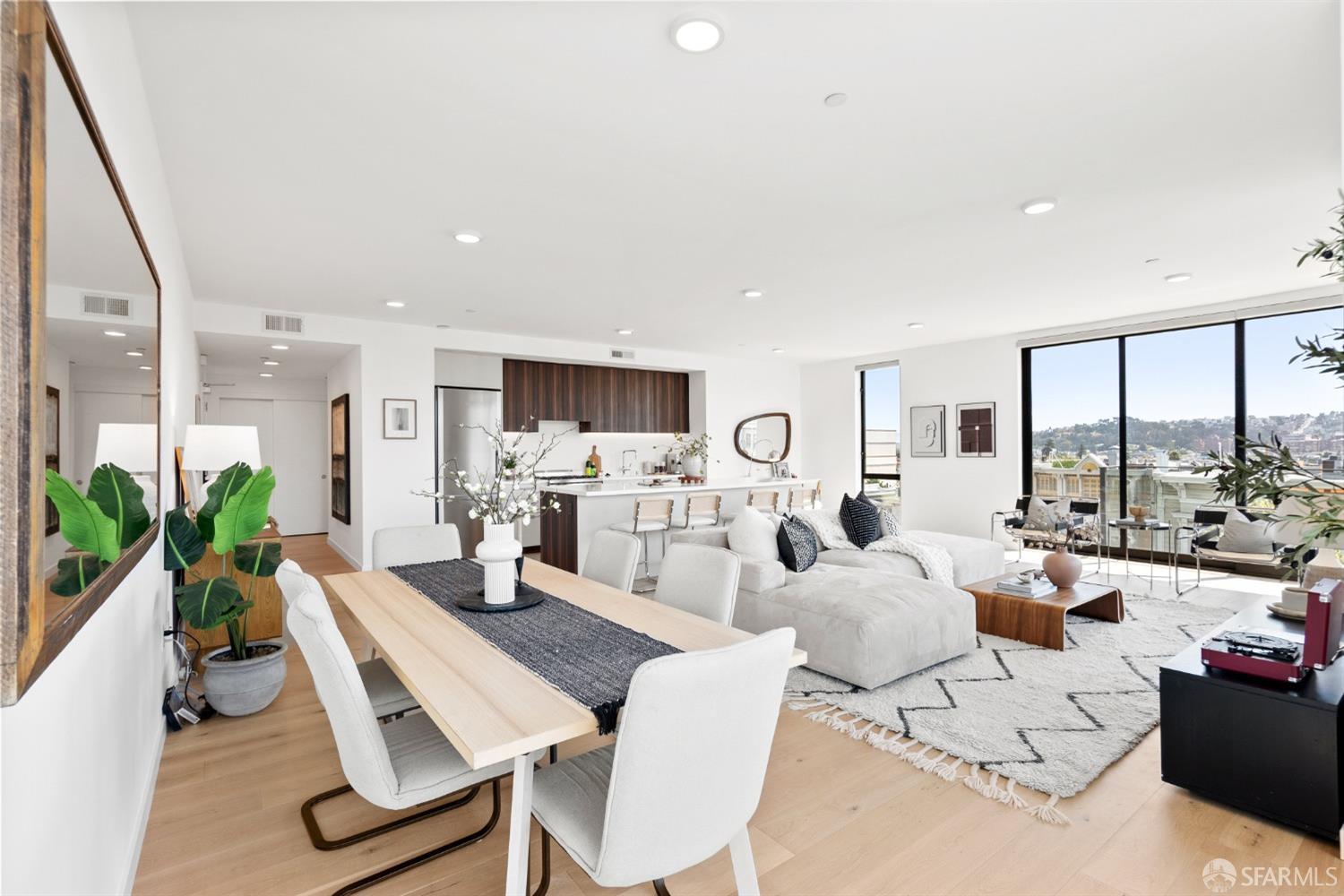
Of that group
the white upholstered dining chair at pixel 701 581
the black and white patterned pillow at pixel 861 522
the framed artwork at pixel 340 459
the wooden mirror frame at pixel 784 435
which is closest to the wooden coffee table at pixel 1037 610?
the black and white patterned pillow at pixel 861 522

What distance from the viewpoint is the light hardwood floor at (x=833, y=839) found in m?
1.90

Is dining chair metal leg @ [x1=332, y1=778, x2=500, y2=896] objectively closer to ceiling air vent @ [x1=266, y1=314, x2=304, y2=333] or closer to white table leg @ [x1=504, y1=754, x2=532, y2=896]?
white table leg @ [x1=504, y1=754, x2=532, y2=896]


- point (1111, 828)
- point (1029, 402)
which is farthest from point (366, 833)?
point (1029, 402)

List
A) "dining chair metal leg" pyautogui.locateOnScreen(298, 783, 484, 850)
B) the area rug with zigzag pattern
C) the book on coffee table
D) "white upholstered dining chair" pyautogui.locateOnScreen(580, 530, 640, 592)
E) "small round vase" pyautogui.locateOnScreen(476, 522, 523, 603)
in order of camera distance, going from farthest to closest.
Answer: the book on coffee table, "white upholstered dining chair" pyautogui.locateOnScreen(580, 530, 640, 592), the area rug with zigzag pattern, "small round vase" pyautogui.locateOnScreen(476, 522, 523, 603), "dining chair metal leg" pyautogui.locateOnScreen(298, 783, 484, 850)

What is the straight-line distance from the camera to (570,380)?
8273mm

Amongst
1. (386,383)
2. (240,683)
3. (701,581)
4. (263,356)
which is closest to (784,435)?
(386,383)

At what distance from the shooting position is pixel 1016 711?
3008 mm

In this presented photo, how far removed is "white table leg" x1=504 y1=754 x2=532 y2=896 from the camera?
1470 millimetres

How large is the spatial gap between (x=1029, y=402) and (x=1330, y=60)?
566 cm

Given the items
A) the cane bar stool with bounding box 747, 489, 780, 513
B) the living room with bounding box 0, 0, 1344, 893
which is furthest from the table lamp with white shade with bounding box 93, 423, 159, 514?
the cane bar stool with bounding box 747, 489, 780, 513

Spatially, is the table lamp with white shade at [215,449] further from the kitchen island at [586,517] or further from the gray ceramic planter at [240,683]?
the kitchen island at [586,517]

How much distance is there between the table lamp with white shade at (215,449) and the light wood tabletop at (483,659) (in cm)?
103

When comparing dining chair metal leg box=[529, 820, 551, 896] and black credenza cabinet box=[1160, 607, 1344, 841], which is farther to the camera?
black credenza cabinet box=[1160, 607, 1344, 841]
